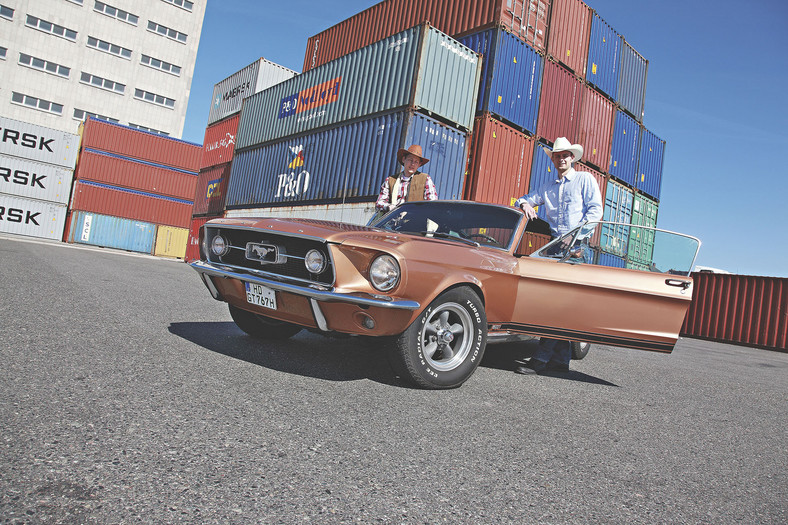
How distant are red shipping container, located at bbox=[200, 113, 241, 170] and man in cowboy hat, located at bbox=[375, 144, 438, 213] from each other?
14168mm

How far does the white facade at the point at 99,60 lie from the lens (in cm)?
3388

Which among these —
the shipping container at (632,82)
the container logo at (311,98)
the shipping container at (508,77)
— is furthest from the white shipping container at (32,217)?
the shipping container at (632,82)

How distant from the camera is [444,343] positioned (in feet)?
10.1

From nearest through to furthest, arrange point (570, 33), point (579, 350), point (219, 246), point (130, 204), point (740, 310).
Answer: point (219, 246)
point (579, 350)
point (570, 33)
point (740, 310)
point (130, 204)

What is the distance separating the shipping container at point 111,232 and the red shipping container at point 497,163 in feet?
58.0

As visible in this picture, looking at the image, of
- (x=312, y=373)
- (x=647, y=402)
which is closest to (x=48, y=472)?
(x=312, y=373)

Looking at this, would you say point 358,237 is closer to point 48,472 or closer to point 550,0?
point 48,472

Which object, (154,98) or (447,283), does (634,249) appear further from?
(154,98)

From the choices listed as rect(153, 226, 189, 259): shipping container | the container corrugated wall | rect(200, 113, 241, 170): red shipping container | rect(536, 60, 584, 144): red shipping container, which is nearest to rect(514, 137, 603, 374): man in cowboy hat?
rect(536, 60, 584, 144): red shipping container

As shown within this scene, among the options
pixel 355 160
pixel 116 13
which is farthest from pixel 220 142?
pixel 116 13

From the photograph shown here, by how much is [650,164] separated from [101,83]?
3637 cm

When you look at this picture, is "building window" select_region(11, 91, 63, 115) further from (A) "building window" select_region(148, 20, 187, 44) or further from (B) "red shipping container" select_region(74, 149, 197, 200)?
(B) "red shipping container" select_region(74, 149, 197, 200)

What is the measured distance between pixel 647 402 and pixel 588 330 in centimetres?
68

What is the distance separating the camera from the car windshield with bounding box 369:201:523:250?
369 centimetres
